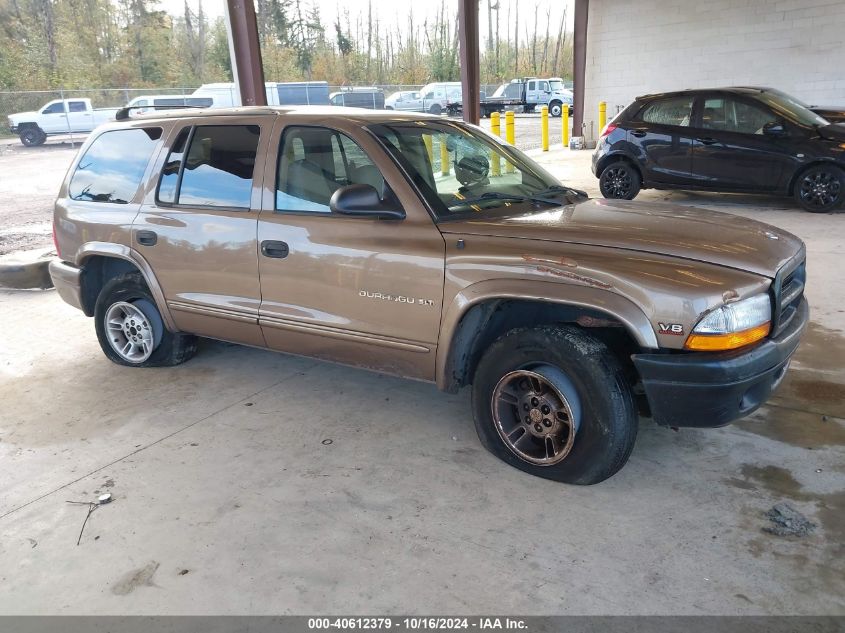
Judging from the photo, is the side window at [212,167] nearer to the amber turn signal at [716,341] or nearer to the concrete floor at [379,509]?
the concrete floor at [379,509]

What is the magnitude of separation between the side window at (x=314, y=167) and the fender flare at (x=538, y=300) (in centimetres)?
96

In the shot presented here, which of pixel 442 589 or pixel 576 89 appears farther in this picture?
pixel 576 89

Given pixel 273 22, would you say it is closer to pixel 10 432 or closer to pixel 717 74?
pixel 717 74

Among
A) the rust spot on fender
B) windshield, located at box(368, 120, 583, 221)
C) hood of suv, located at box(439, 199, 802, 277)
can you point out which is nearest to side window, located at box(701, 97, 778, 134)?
windshield, located at box(368, 120, 583, 221)

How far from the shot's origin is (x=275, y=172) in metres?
Answer: 3.75

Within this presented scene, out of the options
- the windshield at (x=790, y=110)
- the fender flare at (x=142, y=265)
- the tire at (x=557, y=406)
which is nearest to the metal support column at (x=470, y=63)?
the windshield at (x=790, y=110)

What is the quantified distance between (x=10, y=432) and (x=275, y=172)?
89.6 inches

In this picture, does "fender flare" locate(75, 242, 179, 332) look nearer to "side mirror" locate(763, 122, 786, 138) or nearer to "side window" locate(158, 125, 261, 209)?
"side window" locate(158, 125, 261, 209)

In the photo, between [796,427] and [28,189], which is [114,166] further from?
[28,189]

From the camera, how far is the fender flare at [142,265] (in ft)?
14.1

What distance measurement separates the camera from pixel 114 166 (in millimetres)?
4484

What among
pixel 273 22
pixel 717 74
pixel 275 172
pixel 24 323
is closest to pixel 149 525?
pixel 275 172

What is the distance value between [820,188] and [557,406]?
7.87 metres

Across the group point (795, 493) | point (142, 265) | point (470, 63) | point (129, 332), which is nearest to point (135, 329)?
point (129, 332)
